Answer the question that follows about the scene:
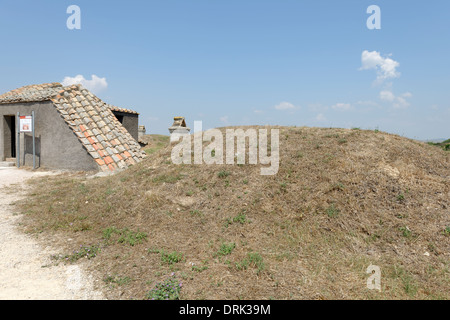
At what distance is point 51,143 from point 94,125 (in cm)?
232

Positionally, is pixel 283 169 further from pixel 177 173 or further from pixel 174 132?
pixel 174 132

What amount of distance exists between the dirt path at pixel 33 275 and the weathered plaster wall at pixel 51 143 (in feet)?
22.6

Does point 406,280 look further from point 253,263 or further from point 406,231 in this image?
point 253,263

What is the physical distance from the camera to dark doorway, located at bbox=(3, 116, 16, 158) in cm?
1555

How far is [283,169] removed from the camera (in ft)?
25.0

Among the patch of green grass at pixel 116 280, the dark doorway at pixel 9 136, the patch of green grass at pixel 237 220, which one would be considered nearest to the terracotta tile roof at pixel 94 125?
the dark doorway at pixel 9 136

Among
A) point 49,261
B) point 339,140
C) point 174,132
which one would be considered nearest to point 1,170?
point 174,132

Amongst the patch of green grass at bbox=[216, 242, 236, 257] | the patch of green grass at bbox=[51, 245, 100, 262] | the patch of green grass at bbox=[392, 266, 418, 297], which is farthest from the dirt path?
the patch of green grass at bbox=[392, 266, 418, 297]

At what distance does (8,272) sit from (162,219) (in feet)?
9.72

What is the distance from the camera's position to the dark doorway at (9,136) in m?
15.5

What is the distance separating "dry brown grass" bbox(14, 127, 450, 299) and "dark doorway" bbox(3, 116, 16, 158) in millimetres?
9287

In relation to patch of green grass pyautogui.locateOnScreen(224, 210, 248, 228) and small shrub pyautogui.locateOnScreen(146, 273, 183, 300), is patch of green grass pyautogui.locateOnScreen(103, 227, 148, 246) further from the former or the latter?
patch of green grass pyautogui.locateOnScreen(224, 210, 248, 228)
